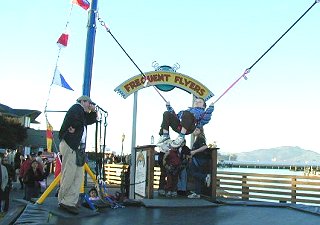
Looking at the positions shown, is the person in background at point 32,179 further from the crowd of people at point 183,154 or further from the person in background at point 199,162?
the person in background at point 199,162

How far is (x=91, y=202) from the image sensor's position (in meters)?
6.48

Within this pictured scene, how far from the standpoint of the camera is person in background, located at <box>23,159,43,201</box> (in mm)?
9430

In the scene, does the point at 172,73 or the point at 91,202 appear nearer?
the point at 91,202

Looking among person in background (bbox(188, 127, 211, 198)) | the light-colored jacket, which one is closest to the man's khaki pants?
person in background (bbox(188, 127, 211, 198))

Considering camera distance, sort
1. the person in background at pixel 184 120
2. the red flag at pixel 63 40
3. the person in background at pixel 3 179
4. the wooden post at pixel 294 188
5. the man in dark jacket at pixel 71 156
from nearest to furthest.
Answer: the man in dark jacket at pixel 71 156 < the person in background at pixel 184 120 < the person in background at pixel 3 179 < the red flag at pixel 63 40 < the wooden post at pixel 294 188

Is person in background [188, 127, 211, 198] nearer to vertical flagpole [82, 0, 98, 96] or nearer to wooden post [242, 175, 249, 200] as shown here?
vertical flagpole [82, 0, 98, 96]

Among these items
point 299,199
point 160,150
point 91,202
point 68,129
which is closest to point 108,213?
point 91,202

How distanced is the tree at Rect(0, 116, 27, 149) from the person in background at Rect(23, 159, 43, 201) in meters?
→ 36.4

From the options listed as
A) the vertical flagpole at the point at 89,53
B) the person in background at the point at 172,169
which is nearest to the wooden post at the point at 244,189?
the person in background at the point at 172,169

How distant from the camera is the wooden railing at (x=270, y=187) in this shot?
13.1 m

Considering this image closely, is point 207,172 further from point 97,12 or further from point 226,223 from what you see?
point 97,12

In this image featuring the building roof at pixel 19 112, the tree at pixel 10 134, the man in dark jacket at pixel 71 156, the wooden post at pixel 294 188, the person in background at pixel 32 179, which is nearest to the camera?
the man in dark jacket at pixel 71 156

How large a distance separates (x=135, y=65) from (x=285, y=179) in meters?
7.35

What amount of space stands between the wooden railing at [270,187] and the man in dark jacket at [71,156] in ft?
28.2
